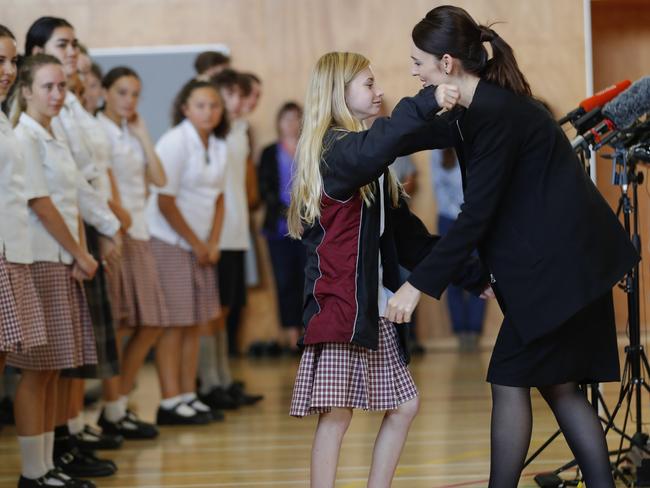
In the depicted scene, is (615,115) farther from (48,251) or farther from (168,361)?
(168,361)

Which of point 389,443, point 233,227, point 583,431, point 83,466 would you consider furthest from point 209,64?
point 583,431

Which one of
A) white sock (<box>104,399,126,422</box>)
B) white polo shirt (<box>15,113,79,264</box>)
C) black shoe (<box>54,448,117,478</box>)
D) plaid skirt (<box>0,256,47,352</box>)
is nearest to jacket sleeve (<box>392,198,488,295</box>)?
plaid skirt (<box>0,256,47,352</box>)

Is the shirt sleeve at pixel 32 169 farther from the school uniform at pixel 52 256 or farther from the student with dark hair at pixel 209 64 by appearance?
the student with dark hair at pixel 209 64

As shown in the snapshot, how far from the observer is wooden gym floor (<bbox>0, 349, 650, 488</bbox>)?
3.82 m

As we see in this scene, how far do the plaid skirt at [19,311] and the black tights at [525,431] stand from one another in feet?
4.75

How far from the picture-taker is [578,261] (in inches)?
101

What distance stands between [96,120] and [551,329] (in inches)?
99.3

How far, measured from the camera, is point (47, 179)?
381 centimetres

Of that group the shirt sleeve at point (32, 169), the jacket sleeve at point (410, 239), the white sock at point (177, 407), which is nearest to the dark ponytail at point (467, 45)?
the jacket sleeve at point (410, 239)

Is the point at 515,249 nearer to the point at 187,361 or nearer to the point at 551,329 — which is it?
the point at 551,329

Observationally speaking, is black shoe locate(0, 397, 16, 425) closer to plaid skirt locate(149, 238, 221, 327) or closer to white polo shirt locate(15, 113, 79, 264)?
plaid skirt locate(149, 238, 221, 327)

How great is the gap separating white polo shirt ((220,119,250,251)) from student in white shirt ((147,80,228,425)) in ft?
1.00

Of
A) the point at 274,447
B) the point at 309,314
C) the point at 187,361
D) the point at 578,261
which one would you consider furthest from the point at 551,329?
the point at 187,361

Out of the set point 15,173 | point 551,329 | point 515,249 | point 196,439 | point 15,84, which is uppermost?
point 15,84
